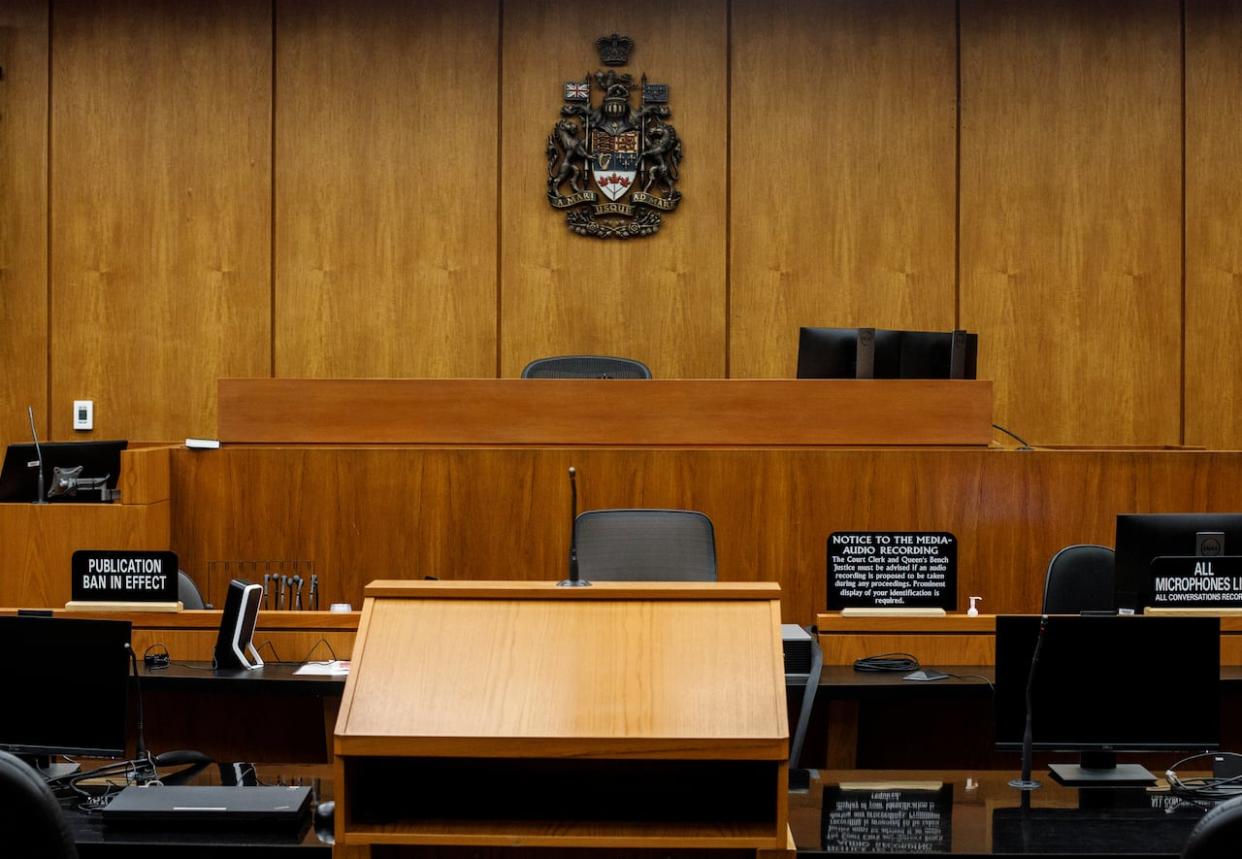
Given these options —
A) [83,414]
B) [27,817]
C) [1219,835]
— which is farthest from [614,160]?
[1219,835]

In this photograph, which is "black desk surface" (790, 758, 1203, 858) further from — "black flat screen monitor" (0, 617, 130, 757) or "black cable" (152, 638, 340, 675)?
"black cable" (152, 638, 340, 675)

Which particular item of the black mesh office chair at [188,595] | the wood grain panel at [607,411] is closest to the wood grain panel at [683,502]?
the wood grain panel at [607,411]

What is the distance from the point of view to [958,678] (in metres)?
3.27

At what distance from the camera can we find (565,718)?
1.74 meters

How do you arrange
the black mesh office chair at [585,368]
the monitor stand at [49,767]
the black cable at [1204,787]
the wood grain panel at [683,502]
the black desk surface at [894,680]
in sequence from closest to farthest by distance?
the black cable at [1204,787] → the monitor stand at [49,767] → the black desk surface at [894,680] → the wood grain panel at [683,502] → the black mesh office chair at [585,368]

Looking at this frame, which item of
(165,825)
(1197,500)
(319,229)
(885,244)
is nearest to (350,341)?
(319,229)

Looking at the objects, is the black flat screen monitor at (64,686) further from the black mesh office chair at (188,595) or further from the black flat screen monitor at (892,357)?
the black flat screen monitor at (892,357)

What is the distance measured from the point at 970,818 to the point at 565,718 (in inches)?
34.3

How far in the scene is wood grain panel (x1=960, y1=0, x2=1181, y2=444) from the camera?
6.57 m

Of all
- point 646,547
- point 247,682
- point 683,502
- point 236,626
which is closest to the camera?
point 247,682

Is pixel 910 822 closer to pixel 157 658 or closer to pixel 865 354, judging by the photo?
pixel 157 658

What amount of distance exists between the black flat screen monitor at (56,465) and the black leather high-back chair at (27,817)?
310 cm

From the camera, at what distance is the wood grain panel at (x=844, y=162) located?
21.6 ft

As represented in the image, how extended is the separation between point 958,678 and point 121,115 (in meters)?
5.24
